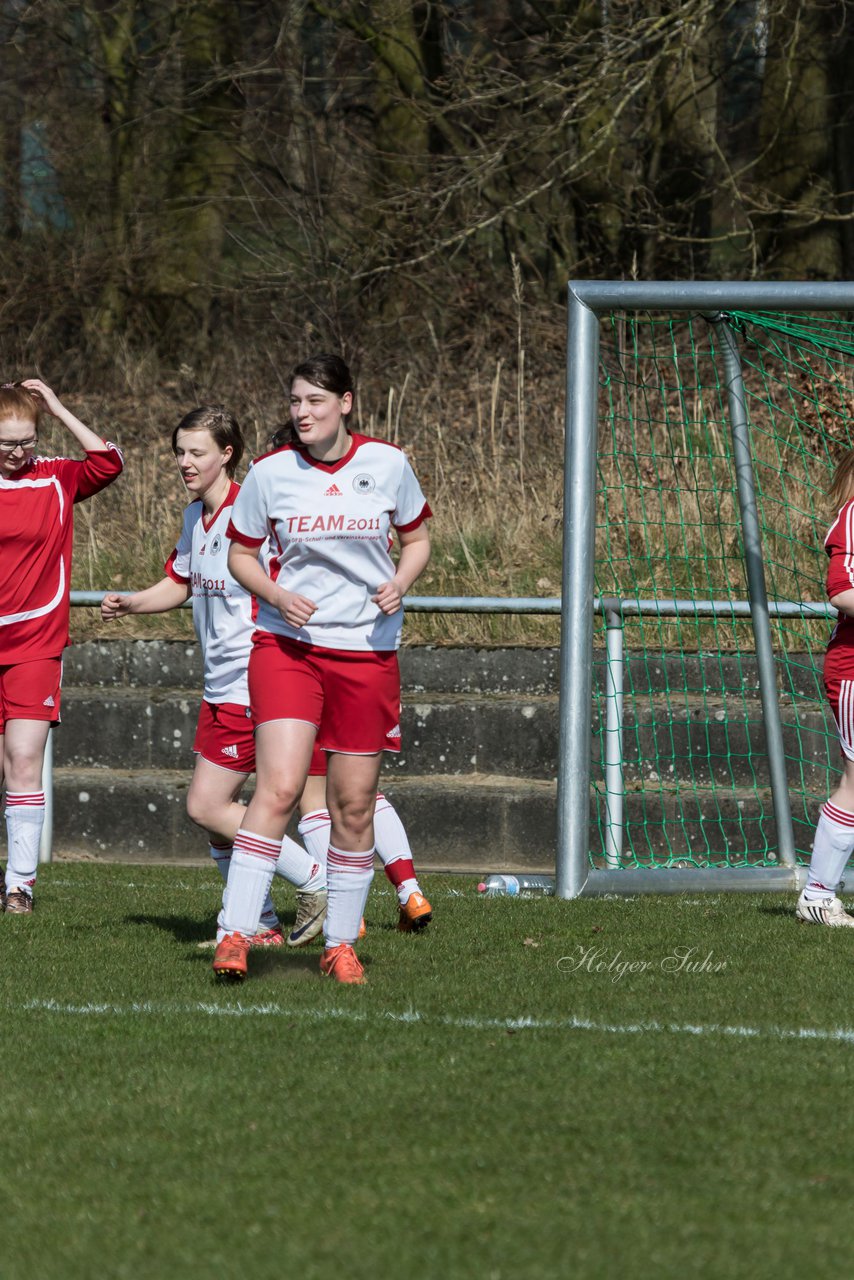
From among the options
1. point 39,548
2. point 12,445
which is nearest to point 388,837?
point 39,548

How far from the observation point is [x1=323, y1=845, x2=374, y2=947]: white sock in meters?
5.38

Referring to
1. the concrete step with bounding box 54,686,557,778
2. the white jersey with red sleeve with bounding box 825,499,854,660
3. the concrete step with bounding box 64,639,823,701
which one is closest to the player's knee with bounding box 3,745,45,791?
the concrete step with bounding box 54,686,557,778

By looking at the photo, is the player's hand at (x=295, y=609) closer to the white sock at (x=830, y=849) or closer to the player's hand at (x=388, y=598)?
the player's hand at (x=388, y=598)

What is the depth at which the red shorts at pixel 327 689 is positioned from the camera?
521 centimetres

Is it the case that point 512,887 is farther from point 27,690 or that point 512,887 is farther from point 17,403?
point 17,403

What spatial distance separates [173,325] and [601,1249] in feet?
→ 61.0

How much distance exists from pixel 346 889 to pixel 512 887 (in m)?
2.47

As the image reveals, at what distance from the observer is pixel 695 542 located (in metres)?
10.9

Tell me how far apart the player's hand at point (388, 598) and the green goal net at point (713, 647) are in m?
3.48

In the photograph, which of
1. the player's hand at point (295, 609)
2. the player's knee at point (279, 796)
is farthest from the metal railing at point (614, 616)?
the player's hand at point (295, 609)

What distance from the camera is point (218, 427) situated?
6.32m

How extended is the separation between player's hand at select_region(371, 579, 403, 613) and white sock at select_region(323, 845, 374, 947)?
764mm

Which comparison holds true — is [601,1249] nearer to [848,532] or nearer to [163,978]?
[163,978]

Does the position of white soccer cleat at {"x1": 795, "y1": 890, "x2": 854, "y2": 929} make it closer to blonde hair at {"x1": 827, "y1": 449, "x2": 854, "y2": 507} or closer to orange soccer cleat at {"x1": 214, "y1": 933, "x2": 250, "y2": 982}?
blonde hair at {"x1": 827, "y1": 449, "x2": 854, "y2": 507}
